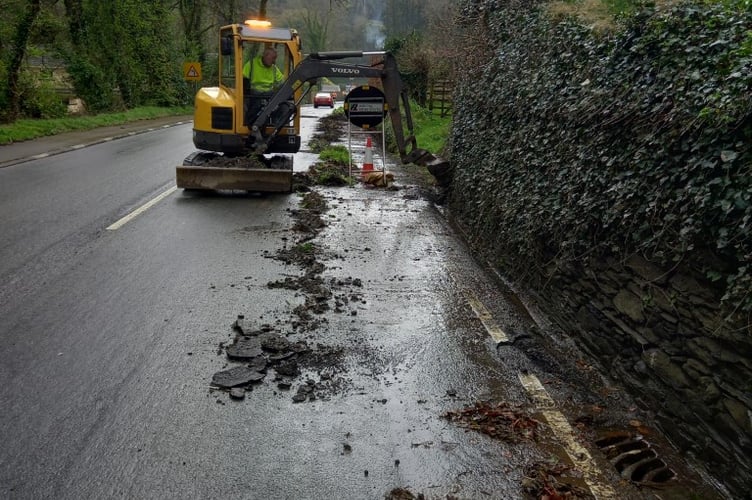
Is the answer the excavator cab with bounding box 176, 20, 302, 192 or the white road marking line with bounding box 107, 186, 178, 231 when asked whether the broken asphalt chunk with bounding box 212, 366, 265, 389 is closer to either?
the white road marking line with bounding box 107, 186, 178, 231

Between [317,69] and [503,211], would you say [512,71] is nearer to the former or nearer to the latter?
[503,211]

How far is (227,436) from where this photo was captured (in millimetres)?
3828

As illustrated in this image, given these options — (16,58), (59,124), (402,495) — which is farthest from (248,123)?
(16,58)

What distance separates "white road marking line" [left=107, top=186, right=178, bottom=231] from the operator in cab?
108 inches

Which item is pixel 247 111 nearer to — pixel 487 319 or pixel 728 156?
pixel 487 319

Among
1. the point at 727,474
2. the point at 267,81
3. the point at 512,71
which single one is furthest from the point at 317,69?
the point at 727,474

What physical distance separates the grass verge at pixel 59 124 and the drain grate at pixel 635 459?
18.3 m

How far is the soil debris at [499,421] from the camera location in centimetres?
401

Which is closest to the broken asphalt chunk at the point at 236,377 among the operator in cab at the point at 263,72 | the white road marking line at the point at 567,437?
the white road marking line at the point at 567,437

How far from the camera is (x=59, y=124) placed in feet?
70.6

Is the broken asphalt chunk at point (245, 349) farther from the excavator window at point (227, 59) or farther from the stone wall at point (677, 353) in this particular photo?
the excavator window at point (227, 59)

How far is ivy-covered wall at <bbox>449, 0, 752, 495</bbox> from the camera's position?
3.74 metres

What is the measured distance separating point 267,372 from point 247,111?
29.3 feet

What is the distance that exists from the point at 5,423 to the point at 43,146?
1561 cm
